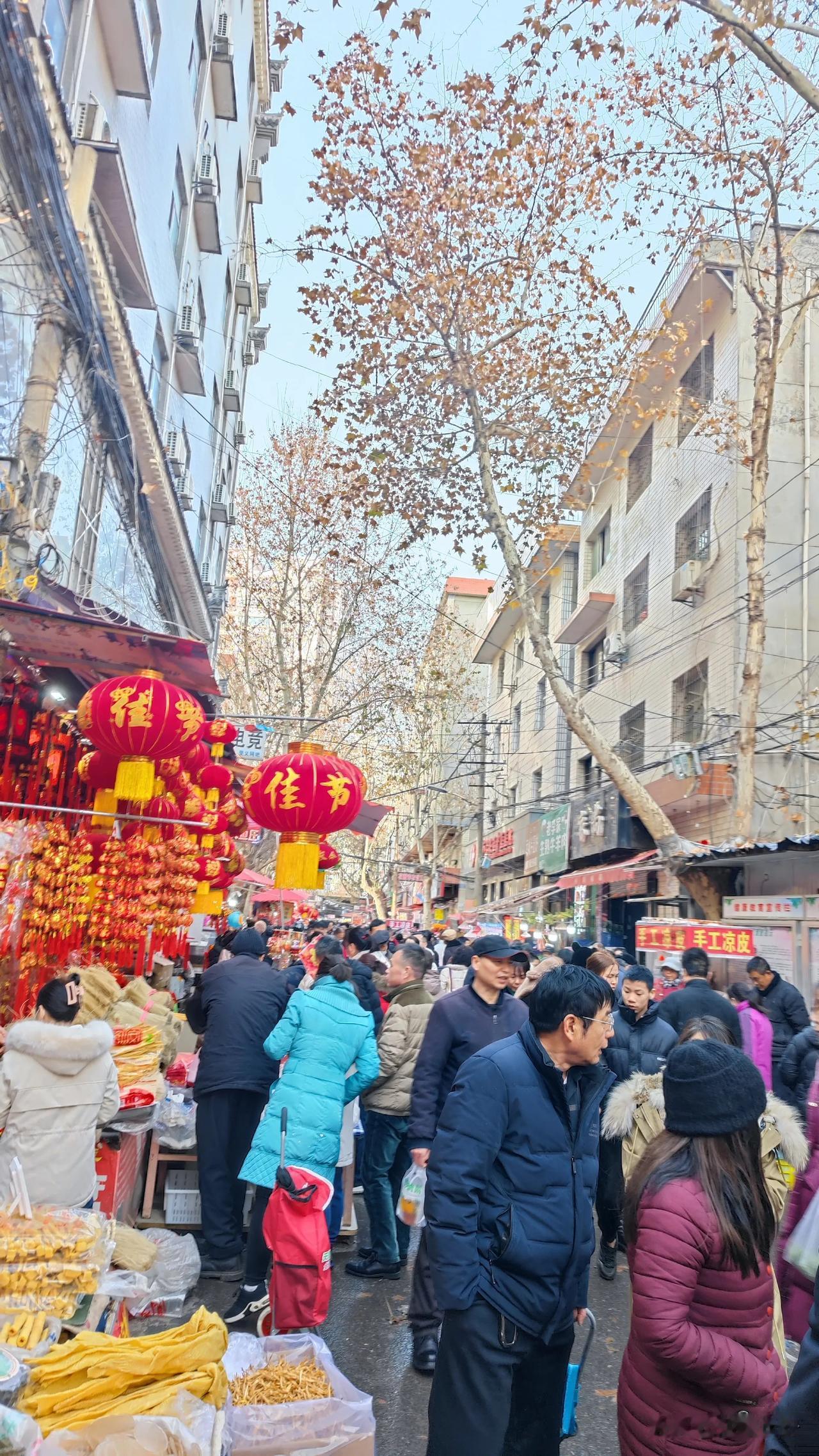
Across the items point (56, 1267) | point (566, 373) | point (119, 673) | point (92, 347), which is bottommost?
point (56, 1267)

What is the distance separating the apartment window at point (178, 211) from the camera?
46.4 ft

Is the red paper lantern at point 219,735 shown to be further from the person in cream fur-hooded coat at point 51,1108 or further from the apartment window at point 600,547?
the apartment window at point 600,547

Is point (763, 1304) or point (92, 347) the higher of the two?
point (92, 347)

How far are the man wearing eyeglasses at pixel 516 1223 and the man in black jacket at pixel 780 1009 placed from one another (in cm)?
591

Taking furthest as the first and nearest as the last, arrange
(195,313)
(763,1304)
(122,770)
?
(195,313) → (122,770) → (763,1304)

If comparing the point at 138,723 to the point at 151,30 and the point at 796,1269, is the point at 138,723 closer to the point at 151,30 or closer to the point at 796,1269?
the point at 796,1269

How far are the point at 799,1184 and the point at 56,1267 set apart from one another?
8.98 ft

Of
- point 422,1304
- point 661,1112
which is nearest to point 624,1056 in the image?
point 661,1112

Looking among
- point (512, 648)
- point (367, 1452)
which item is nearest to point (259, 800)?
point (367, 1452)

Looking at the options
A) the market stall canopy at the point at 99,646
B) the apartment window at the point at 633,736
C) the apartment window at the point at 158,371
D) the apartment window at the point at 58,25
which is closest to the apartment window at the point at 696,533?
the apartment window at the point at 633,736

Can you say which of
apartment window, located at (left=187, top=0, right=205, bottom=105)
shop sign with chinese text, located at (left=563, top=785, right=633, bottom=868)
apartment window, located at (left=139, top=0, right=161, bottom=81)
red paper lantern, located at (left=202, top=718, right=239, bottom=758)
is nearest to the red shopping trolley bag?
red paper lantern, located at (left=202, top=718, right=239, bottom=758)

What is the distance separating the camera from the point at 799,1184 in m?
3.58

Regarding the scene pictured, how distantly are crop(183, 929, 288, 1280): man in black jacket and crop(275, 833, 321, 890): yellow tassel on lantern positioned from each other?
183cm

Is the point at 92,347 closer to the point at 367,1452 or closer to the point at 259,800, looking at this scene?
the point at 259,800
